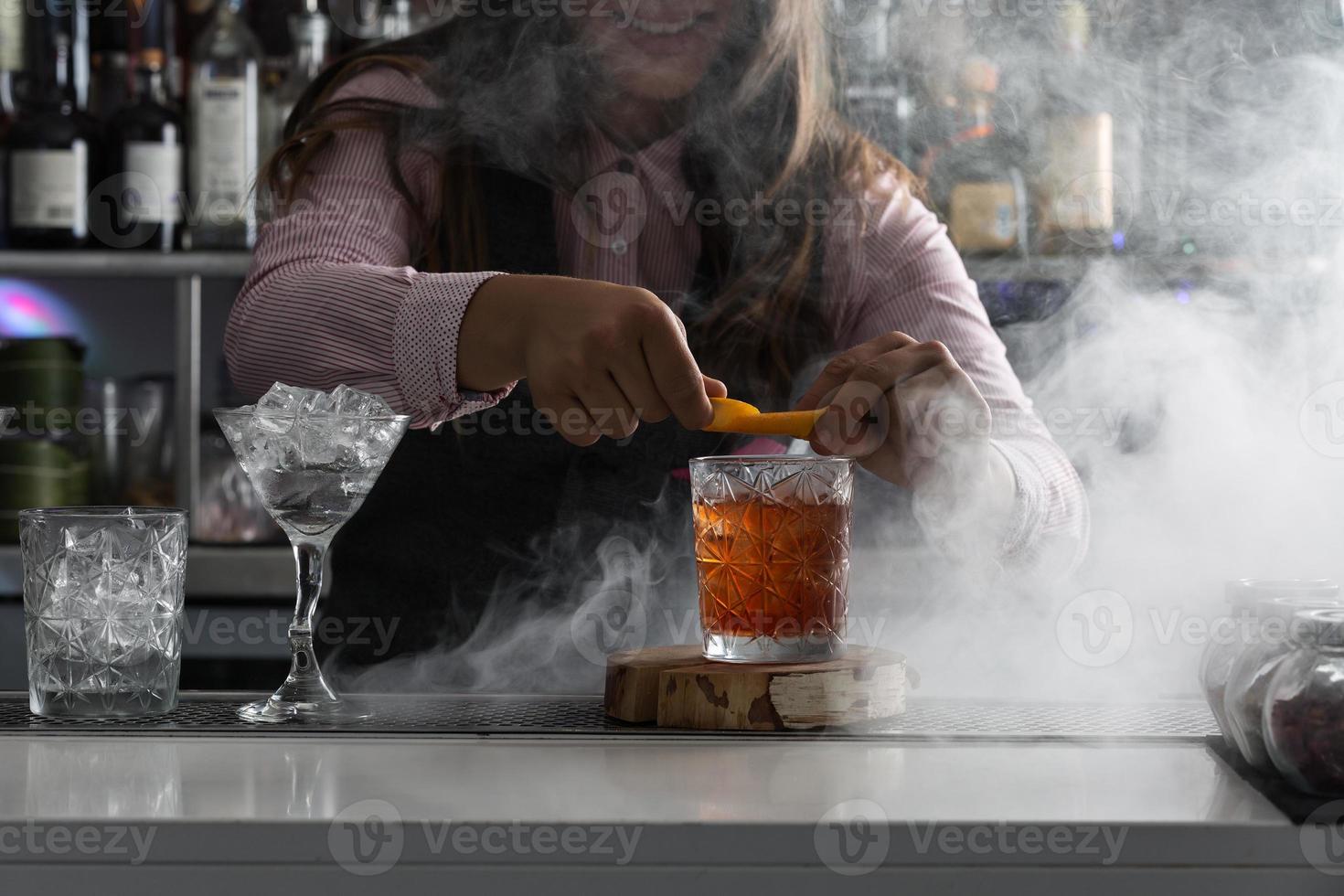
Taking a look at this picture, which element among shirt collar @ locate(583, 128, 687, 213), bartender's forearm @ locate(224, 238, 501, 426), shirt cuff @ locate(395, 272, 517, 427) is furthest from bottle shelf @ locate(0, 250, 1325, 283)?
A: shirt cuff @ locate(395, 272, 517, 427)

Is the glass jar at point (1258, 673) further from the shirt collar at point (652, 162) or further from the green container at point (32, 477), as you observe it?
the green container at point (32, 477)

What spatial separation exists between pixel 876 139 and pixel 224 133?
3.33 ft

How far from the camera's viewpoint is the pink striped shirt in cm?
127

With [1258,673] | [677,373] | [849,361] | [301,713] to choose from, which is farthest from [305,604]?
[1258,673]

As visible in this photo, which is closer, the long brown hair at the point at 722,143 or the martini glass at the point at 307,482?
the martini glass at the point at 307,482

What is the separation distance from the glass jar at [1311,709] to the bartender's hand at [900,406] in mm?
364

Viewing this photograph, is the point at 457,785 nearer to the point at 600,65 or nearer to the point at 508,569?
the point at 508,569

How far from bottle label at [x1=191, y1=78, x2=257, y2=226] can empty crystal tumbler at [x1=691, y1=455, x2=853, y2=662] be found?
143cm

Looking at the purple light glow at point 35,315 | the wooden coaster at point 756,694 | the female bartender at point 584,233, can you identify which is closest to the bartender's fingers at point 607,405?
the wooden coaster at point 756,694

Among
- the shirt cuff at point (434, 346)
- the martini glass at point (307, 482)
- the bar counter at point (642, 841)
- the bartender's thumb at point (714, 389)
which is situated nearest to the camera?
the bar counter at point (642, 841)

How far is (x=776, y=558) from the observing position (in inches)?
36.0

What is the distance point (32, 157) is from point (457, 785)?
1808 millimetres

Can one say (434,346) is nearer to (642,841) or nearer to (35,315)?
(642,841)

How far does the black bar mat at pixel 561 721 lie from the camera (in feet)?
2.74
